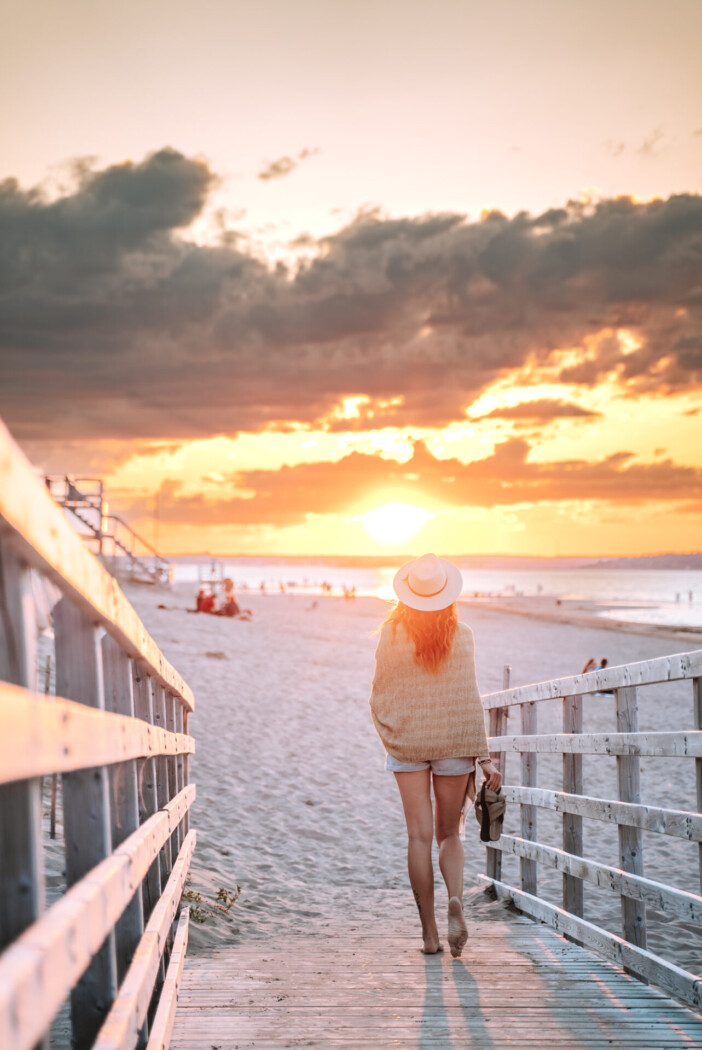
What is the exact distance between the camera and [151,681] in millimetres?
3744

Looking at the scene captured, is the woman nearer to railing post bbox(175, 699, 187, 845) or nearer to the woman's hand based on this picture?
the woman's hand

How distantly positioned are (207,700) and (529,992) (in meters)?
11.4

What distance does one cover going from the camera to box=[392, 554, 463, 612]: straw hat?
443 centimetres

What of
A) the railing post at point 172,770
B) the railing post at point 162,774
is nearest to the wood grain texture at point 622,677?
the railing post at point 162,774

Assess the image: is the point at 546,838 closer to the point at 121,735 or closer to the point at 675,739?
the point at 675,739

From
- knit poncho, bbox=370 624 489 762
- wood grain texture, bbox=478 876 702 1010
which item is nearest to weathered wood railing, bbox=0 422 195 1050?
knit poncho, bbox=370 624 489 762

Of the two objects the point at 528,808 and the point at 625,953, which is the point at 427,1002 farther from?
the point at 528,808

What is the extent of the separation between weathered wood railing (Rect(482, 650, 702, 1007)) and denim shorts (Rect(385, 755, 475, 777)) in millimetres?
601

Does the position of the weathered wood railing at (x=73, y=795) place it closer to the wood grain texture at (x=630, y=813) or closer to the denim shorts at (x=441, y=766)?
the denim shorts at (x=441, y=766)

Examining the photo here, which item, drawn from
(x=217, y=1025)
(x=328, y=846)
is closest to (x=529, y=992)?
(x=217, y=1025)

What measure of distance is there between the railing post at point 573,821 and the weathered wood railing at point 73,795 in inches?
92.8

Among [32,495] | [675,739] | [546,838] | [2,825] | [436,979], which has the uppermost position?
[32,495]

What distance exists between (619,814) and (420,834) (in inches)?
38.2

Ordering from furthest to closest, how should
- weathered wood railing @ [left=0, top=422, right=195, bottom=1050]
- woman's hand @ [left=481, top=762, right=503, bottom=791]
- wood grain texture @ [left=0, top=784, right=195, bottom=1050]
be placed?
woman's hand @ [left=481, top=762, right=503, bottom=791] → weathered wood railing @ [left=0, top=422, right=195, bottom=1050] → wood grain texture @ [left=0, top=784, right=195, bottom=1050]
